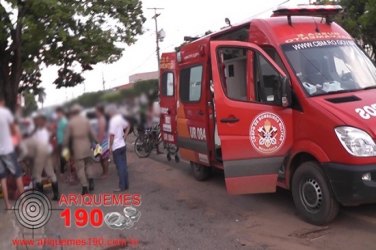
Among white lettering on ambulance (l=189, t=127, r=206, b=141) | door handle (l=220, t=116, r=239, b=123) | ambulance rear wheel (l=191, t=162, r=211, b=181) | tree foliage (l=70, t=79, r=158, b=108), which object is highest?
tree foliage (l=70, t=79, r=158, b=108)

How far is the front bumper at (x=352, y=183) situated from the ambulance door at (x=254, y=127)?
2.40 ft

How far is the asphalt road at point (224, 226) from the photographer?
14.7ft

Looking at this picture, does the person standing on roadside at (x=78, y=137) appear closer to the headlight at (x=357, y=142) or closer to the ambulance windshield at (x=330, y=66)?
the headlight at (x=357, y=142)

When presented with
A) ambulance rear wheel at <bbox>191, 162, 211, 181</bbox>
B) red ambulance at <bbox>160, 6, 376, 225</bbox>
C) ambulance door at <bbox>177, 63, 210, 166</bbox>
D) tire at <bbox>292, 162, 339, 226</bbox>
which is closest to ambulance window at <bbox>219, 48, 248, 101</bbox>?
red ambulance at <bbox>160, 6, 376, 225</bbox>

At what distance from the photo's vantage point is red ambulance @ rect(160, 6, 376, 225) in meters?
4.52

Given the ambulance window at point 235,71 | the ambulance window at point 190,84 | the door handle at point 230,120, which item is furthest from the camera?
the ambulance window at point 190,84

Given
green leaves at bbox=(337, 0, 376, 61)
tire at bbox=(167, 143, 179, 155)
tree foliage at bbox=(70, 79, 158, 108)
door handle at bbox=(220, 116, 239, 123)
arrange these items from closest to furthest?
tree foliage at bbox=(70, 79, 158, 108) → door handle at bbox=(220, 116, 239, 123) → tire at bbox=(167, 143, 179, 155) → green leaves at bbox=(337, 0, 376, 61)

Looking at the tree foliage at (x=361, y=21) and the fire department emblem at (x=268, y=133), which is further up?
the tree foliage at (x=361, y=21)

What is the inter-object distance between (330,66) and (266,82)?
80 cm

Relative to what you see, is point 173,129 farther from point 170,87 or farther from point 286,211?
point 286,211

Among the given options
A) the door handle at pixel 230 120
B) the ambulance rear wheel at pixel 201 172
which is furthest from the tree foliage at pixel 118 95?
the ambulance rear wheel at pixel 201 172

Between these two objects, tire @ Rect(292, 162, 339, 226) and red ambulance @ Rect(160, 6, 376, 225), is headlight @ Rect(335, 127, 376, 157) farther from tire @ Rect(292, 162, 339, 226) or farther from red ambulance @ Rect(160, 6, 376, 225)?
tire @ Rect(292, 162, 339, 226)

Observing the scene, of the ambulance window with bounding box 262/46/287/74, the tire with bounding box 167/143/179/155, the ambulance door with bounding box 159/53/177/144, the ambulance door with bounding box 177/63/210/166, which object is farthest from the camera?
the tire with bounding box 167/143/179/155

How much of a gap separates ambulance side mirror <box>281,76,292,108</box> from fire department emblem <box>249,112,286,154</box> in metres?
0.19
